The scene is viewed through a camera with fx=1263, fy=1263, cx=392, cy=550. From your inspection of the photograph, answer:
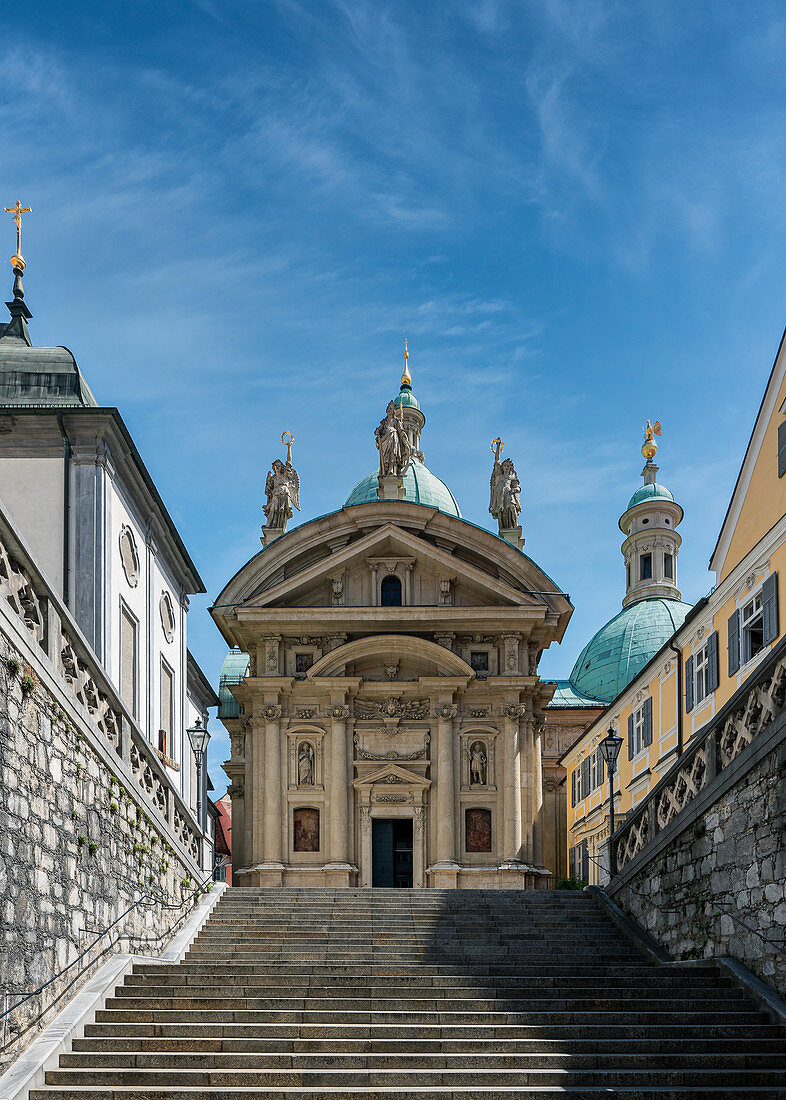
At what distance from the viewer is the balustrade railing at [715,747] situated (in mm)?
12320

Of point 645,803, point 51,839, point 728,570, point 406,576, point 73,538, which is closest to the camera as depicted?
point 51,839

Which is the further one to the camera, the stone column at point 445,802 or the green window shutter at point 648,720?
the green window shutter at point 648,720

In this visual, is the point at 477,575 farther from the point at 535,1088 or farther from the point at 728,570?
the point at 535,1088

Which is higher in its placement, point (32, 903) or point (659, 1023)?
point (32, 903)

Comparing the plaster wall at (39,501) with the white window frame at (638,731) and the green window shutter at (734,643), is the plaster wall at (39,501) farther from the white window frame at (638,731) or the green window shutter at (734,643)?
the white window frame at (638,731)

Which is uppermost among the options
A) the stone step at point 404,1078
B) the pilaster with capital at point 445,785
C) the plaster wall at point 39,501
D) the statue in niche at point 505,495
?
the statue in niche at point 505,495

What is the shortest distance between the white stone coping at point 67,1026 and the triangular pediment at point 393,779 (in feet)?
55.3

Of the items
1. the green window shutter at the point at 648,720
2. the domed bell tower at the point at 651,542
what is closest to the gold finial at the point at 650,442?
the domed bell tower at the point at 651,542

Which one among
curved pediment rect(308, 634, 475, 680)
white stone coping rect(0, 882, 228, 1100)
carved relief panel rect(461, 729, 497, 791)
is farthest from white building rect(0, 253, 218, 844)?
carved relief panel rect(461, 729, 497, 791)

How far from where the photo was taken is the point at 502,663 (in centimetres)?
3353

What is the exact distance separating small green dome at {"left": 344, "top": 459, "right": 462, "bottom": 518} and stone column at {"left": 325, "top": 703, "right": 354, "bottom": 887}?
1625cm

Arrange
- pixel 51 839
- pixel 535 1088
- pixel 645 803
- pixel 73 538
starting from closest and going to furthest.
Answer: pixel 535 1088
pixel 51 839
pixel 645 803
pixel 73 538

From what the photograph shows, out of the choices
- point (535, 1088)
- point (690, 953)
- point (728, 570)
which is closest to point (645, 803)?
point (690, 953)

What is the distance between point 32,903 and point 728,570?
17896mm
